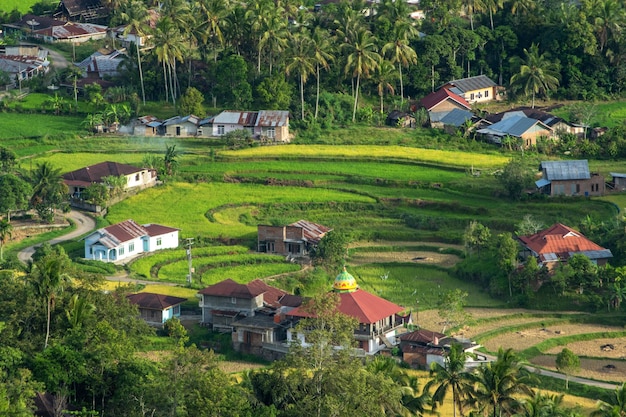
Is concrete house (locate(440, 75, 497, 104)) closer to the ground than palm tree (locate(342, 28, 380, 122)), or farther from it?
closer to the ground

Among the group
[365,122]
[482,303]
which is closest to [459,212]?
[482,303]

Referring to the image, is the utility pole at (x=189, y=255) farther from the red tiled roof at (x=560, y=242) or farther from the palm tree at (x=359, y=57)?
the palm tree at (x=359, y=57)

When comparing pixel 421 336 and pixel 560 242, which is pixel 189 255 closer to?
pixel 421 336

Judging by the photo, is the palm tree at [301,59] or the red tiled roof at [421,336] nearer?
A: the red tiled roof at [421,336]

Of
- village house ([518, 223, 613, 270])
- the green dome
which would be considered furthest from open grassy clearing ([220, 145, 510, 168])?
the green dome

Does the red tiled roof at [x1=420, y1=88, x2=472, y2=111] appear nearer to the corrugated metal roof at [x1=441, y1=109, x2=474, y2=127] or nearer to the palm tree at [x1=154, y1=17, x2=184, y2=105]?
the corrugated metal roof at [x1=441, y1=109, x2=474, y2=127]

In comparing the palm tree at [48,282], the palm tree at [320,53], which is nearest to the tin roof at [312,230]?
the palm tree at [48,282]

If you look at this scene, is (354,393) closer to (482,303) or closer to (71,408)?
(71,408)

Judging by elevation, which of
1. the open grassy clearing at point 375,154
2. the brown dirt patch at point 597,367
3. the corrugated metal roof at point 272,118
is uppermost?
the corrugated metal roof at point 272,118
